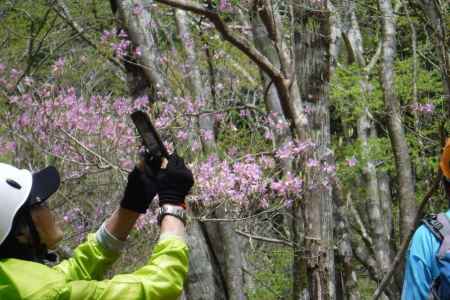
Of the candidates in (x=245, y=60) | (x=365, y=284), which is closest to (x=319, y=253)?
(x=245, y=60)

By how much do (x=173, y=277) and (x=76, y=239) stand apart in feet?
21.0

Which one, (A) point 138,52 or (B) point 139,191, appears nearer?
(B) point 139,191

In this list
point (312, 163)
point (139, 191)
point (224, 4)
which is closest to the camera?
point (139, 191)

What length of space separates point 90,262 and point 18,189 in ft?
1.96

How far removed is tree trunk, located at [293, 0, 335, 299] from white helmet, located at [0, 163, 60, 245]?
115 inches

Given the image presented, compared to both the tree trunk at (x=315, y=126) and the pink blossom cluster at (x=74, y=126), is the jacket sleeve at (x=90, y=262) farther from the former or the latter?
the pink blossom cluster at (x=74, y=126)

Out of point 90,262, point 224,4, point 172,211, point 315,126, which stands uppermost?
point 224,4

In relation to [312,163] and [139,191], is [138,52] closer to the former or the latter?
[312,163]

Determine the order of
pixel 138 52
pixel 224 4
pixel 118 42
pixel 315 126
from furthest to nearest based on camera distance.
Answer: pixel 118 42
pixel 138 52
pixel 224 4
pixel 315 126

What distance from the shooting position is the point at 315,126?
597 centimetres

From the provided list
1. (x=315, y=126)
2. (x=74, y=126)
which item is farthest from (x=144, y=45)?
(x=315, y=126)

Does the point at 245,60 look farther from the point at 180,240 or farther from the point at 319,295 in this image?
the point at 180,240

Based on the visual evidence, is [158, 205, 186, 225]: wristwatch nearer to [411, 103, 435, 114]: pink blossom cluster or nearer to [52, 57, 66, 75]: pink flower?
[52, 57, 66, 75]: pink flower

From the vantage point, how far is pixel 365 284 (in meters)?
19.2
